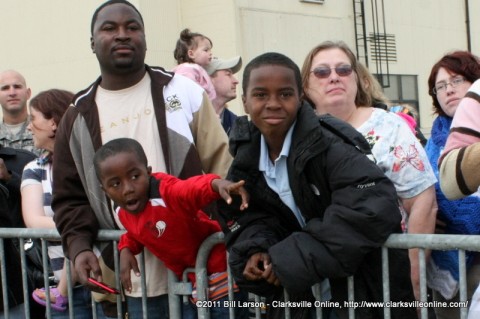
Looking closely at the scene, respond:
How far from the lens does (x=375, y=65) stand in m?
16.1

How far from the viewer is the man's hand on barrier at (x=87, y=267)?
3.26 meters

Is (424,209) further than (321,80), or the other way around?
(321,80)

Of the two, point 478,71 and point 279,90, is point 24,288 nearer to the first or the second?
point 279,90

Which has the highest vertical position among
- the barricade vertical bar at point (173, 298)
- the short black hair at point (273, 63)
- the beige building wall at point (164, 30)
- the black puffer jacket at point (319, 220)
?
the beige building wall at point (164, 30)

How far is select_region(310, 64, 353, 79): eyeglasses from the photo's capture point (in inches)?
139

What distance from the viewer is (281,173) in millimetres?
2803

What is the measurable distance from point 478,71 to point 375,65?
496 inches

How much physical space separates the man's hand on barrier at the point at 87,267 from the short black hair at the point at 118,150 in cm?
42

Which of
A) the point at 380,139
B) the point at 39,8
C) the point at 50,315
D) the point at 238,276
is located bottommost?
the point at 50,315

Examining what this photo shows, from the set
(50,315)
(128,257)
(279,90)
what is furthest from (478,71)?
(50,315)

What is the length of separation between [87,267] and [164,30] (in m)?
9.79

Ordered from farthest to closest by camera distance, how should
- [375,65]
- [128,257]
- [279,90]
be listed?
[375,65], [128,257], [279,90]

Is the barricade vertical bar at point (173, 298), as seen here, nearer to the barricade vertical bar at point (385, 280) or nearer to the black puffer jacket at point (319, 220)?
the black puffer jacket at point (319, 220)

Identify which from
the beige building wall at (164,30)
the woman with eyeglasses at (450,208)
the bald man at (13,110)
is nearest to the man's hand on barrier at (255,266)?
the woman with eyeglasses at (450,208)
